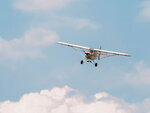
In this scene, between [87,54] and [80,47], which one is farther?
[80,47]

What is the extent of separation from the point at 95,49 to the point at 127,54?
10384 millimetres

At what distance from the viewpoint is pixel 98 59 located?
11738 cm

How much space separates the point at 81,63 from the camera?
111188 mm

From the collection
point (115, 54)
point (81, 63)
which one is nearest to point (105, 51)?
point (115, 54)

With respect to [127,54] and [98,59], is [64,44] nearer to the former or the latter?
[98,59]

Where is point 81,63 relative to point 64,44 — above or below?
below

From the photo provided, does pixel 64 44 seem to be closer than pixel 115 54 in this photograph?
No

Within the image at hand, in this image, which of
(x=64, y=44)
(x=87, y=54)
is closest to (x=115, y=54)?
(x=87, y=54)

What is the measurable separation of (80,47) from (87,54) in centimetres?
1145

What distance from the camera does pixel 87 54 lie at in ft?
370

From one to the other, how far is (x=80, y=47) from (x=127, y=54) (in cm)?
1793

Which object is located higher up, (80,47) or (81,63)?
(80,47)

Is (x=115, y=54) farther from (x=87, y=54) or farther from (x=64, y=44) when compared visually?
(x=64, y=44)

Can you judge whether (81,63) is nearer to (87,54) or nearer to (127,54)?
(87,54)
